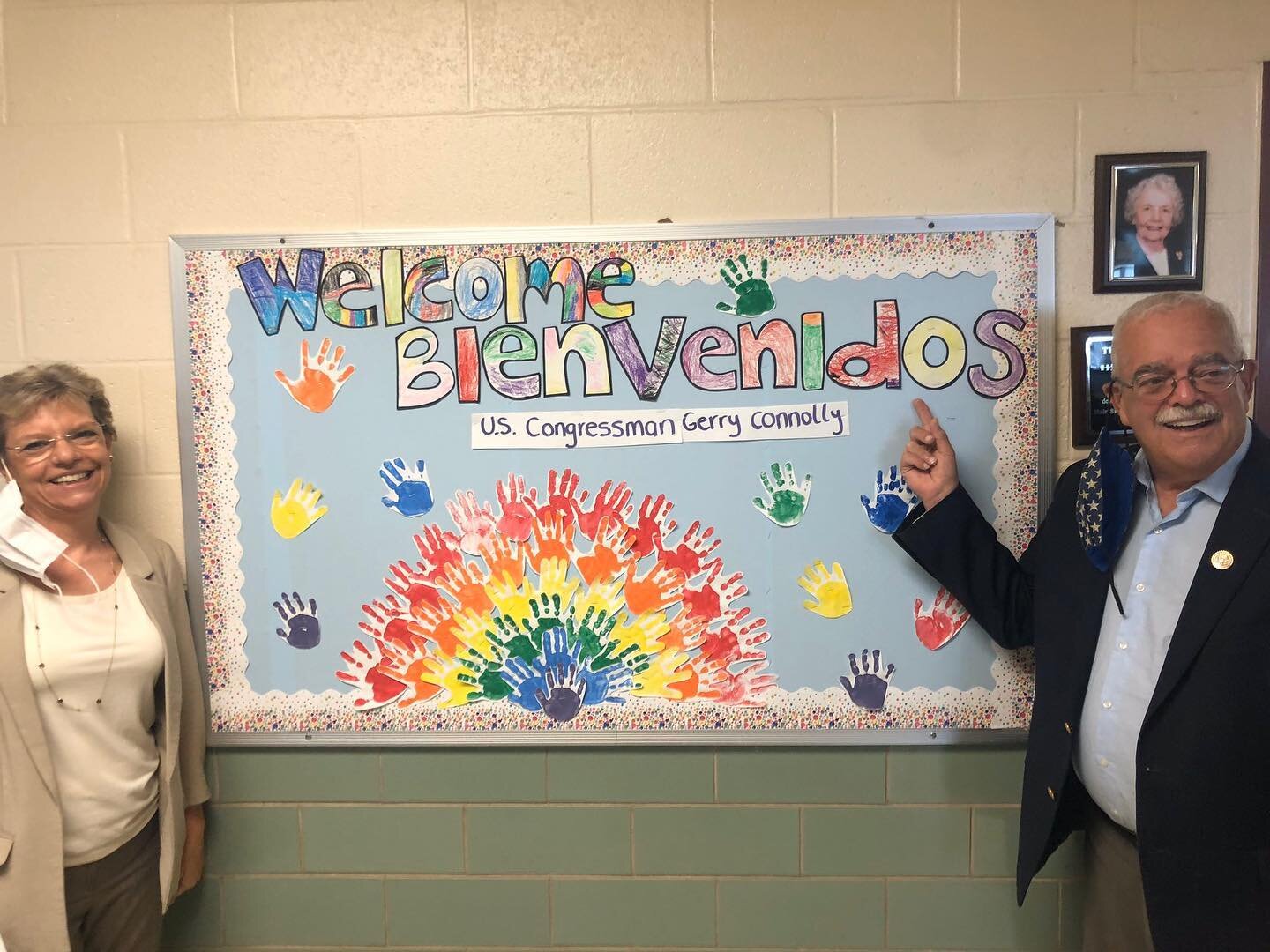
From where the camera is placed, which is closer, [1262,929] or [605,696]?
[1262,929]

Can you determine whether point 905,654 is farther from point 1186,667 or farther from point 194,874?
point 194,874

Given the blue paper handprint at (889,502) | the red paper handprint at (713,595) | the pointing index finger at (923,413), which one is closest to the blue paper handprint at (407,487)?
the red paper handprint at (713,595)

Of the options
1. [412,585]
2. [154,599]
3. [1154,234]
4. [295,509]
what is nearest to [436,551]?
[412,585]

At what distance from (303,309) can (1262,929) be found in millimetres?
1968

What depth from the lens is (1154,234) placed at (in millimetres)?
1409

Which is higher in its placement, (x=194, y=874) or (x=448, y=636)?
(x=448, y=636)

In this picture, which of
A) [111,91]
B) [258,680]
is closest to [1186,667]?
[258,680]

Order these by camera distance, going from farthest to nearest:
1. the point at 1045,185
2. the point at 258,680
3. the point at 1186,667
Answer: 1. the point at 258,680
2. the point at 1045,185
3. the point at 1186,667

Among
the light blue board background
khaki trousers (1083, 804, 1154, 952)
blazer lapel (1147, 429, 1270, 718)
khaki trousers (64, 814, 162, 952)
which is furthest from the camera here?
the light blue board background

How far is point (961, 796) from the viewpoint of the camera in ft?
4.97

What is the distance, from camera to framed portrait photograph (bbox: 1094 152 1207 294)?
4.60ft

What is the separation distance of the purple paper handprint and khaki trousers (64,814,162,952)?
143cm

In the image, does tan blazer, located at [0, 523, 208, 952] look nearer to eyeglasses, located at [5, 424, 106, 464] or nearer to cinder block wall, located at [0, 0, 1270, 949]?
eyeglasses, located at [5, 424, 106, 464]

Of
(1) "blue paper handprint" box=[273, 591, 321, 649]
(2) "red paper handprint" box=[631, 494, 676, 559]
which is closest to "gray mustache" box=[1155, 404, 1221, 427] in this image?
(2) "red paper handprint" box=[631, 494, 676, 559]
